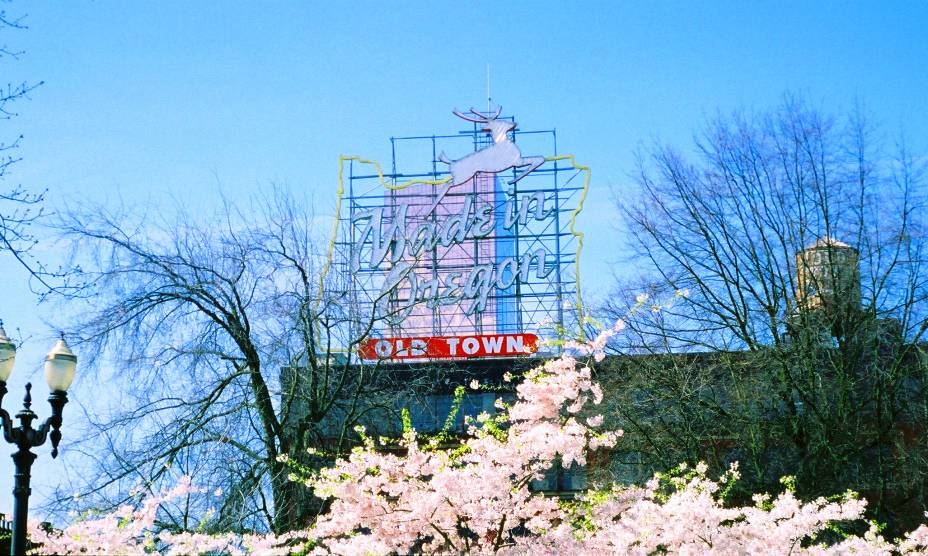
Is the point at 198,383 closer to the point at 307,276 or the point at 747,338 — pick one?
the point at 307,276

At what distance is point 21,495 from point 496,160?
112ft

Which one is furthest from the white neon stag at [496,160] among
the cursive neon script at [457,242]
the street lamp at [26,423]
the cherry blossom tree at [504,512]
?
the street lamp at [26,423]

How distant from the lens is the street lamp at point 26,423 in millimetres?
13391

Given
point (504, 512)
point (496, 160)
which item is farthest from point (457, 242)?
point (504, 512)

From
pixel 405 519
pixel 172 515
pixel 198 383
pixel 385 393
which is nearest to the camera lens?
pixel 405 519

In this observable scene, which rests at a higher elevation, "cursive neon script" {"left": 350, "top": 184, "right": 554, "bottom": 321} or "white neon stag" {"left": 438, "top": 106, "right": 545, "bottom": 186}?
"white neon stag" {"left": 438, "top": 106, "right": 545, "bottom": 186}

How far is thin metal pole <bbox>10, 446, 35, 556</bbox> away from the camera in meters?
13.1

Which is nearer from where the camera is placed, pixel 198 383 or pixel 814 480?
pixel 198 383

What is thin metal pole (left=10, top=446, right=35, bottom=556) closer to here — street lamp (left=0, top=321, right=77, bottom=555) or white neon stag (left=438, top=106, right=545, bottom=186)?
street lamp (left=0, top=321, right=77, bottom=555)

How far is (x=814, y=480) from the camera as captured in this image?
2572 centimetres

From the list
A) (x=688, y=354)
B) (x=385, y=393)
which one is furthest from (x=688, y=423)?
(x=385, y=393)

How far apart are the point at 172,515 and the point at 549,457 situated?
7065mm

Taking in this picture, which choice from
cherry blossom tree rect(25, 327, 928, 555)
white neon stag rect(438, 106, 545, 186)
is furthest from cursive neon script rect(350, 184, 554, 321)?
cherry blossom tree rect(25, 327, 928, 555)

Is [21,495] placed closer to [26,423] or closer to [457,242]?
[26,423]
